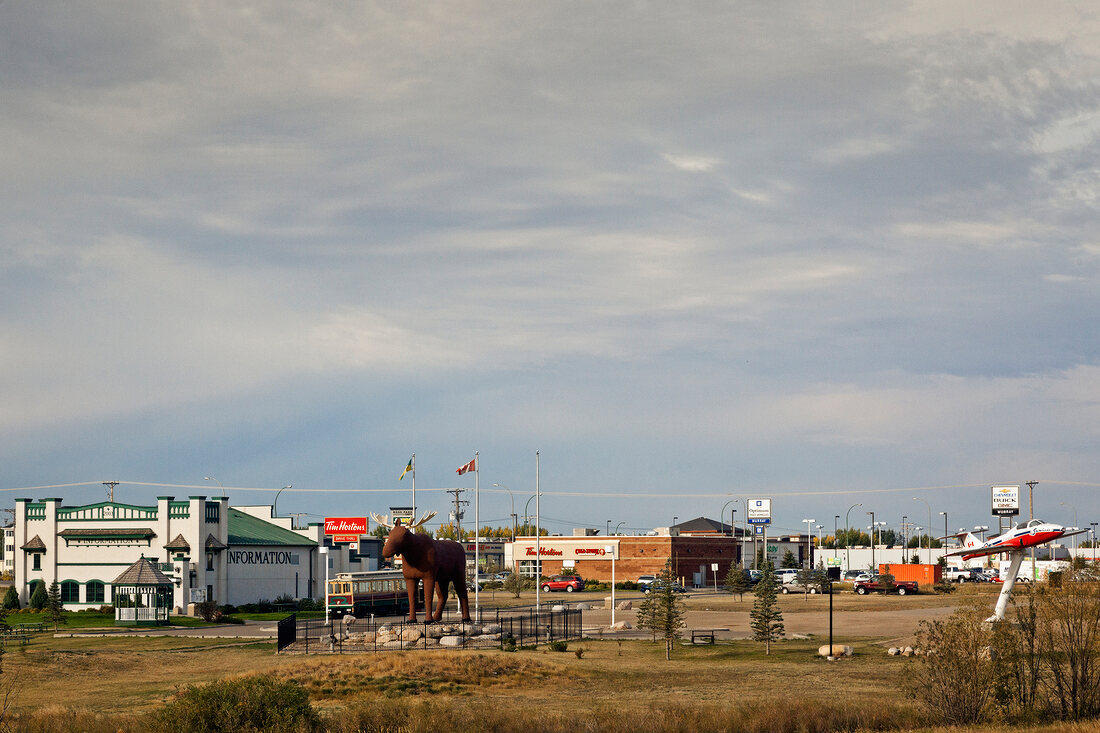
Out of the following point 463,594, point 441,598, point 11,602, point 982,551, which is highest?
point 982,551

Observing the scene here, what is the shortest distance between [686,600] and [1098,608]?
72415mm

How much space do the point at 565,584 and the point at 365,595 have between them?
157 ft

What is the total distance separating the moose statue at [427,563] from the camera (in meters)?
54.0

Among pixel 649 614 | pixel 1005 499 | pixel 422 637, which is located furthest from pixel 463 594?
pixel 1005 499

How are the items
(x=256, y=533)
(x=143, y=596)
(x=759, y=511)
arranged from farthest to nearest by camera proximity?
1. (x=759, y=511)
2. (x=256, y=533)
3. (x=143, y=596)

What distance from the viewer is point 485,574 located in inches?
5492

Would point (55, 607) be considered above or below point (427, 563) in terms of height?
below

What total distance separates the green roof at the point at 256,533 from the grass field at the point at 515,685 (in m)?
27.0

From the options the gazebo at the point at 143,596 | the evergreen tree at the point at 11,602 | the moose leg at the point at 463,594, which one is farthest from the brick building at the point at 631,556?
the moose leg at the point at 463,594

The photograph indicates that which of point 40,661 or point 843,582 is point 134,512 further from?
point 843,582

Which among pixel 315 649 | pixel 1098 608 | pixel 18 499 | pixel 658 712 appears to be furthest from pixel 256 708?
pixel 18 499

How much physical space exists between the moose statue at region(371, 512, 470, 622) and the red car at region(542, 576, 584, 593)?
62149 mm

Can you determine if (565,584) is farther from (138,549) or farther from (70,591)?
(70,591)

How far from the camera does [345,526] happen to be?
90.4m
